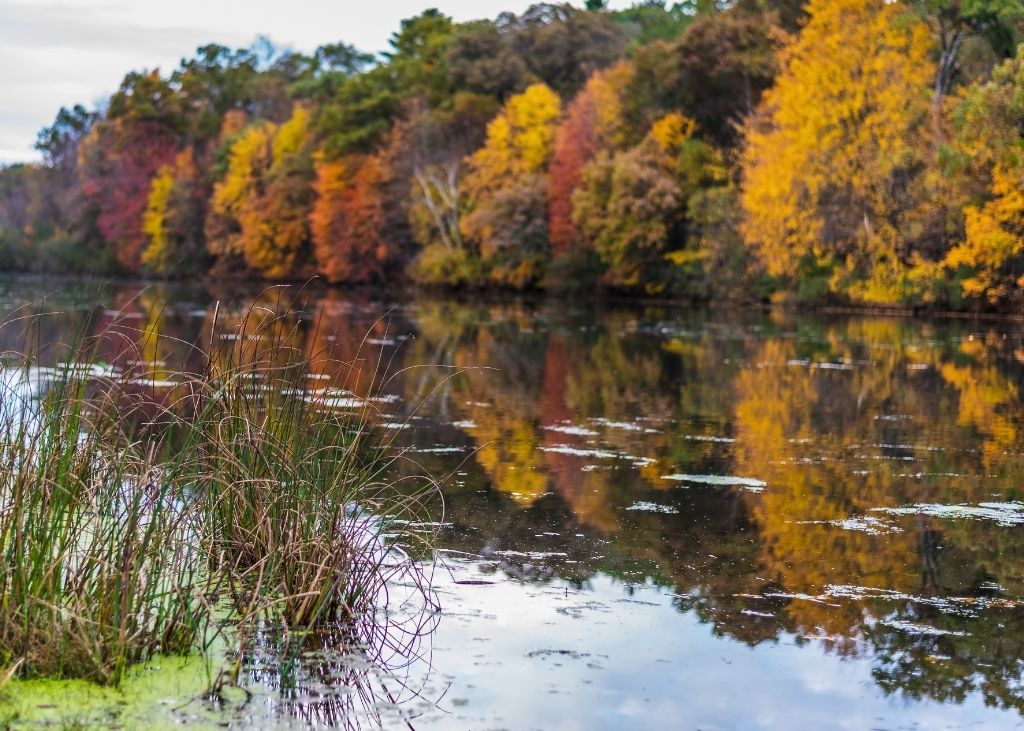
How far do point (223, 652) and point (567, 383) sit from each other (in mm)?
13531

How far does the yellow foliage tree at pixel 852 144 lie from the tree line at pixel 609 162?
8 centimetres

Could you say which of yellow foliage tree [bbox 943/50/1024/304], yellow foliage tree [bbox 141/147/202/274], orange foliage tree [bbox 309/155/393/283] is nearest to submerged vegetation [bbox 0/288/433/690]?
yellow foliage tree [bbox 943/50/1024/304]

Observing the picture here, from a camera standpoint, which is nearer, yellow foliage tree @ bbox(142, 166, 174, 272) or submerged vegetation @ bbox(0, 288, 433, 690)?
submerged vegetation @ bbox(0, 288, 433, 690)

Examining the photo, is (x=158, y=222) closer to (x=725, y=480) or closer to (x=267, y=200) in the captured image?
(x=267, y=200)

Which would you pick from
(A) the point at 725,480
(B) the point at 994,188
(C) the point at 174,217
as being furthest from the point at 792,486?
(C) the point at 174,217

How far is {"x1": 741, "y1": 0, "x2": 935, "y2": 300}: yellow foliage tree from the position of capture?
38281 mm

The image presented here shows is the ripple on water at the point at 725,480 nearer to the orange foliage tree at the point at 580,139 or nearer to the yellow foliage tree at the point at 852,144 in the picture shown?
the yellow foliage tree at the point at 852,144

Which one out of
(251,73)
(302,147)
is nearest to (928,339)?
(302,147)

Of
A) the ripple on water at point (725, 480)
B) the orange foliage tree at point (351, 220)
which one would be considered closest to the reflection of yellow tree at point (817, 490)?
the ripple on water at point (725, 480)

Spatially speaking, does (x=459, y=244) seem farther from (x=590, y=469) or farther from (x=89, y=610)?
(x=89, y=610)

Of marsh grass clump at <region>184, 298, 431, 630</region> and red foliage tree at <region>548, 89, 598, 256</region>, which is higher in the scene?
red foliage tree at <region>548, 89, 598, 256</region>

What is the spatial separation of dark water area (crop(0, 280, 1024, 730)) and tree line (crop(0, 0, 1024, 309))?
1795 cm

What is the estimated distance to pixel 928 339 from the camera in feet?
95.9

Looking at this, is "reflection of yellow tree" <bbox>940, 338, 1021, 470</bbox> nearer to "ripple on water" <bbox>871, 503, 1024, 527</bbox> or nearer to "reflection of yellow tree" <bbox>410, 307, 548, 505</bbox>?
"ripple on water" <bbox>871, 503, 1024, 527</bbox>
